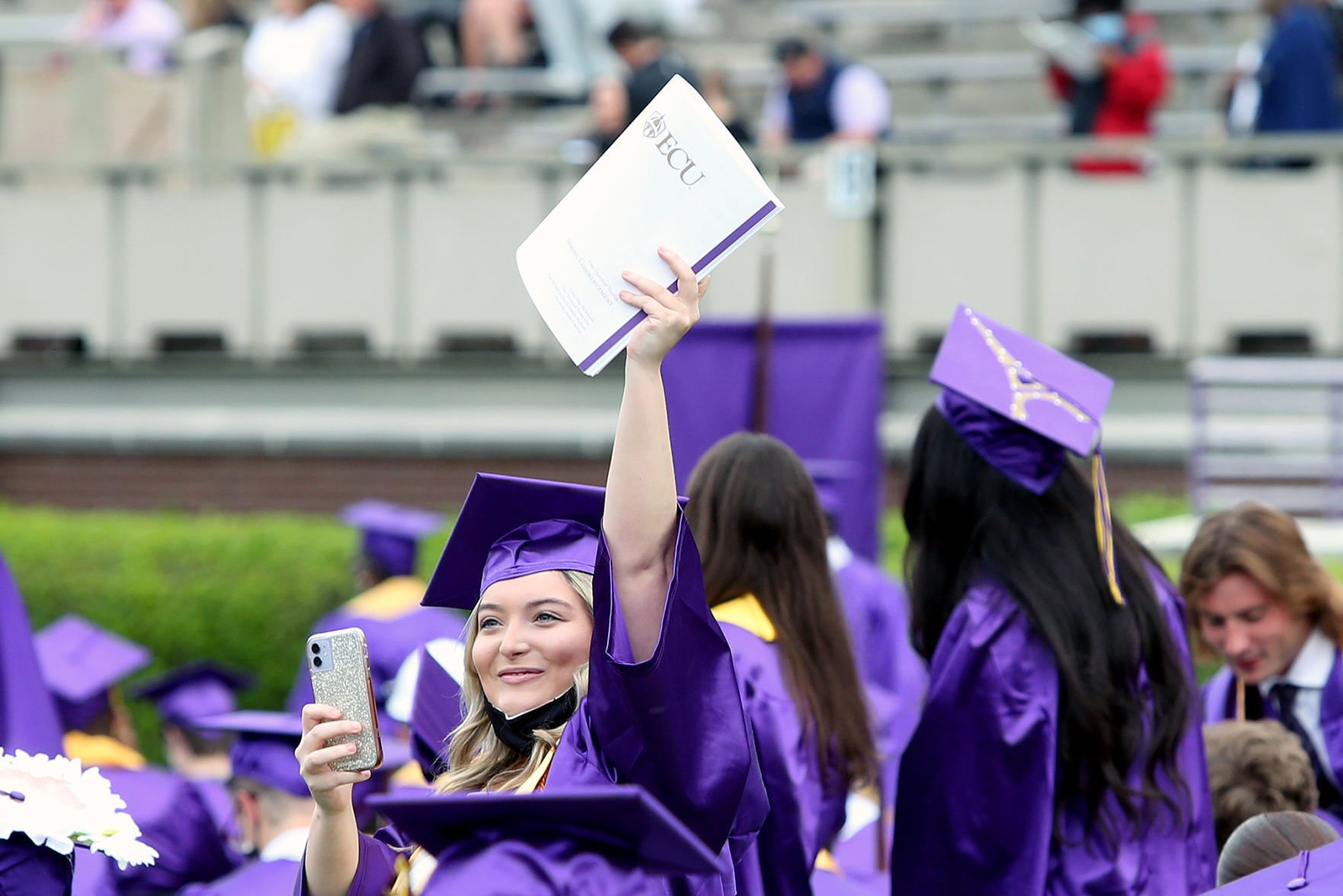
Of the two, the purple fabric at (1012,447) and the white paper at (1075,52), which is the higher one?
the white paper at (1075,52)

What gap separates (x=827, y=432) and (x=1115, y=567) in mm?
3896

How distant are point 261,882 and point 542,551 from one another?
5.00 ft

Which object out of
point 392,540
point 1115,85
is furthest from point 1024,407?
point 1115,85

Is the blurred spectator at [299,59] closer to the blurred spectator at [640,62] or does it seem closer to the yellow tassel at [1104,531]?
the blurred spectator at [640,62]

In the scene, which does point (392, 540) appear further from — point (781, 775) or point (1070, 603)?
point (1070, 603)

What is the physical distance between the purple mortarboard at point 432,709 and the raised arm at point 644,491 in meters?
1.26

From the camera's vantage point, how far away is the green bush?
9.62 m

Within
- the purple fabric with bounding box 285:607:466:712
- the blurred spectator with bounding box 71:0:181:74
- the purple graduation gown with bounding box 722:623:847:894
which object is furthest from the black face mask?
the blurred spectator with bounding box 71:0:181:74

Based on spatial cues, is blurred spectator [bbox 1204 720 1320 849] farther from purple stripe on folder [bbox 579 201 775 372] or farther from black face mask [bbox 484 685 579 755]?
purple stripe on folder [bbox 579 201 775 372]

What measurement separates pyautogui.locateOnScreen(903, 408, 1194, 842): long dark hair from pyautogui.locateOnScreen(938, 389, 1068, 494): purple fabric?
0.03 m

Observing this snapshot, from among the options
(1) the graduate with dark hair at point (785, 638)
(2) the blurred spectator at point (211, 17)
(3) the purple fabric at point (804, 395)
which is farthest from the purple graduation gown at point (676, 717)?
(2) the blurred spectator at point (211, 17)

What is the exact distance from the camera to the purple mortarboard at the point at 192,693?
6.82m

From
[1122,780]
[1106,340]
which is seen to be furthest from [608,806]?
[1106,340]

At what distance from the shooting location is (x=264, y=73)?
454 inches
